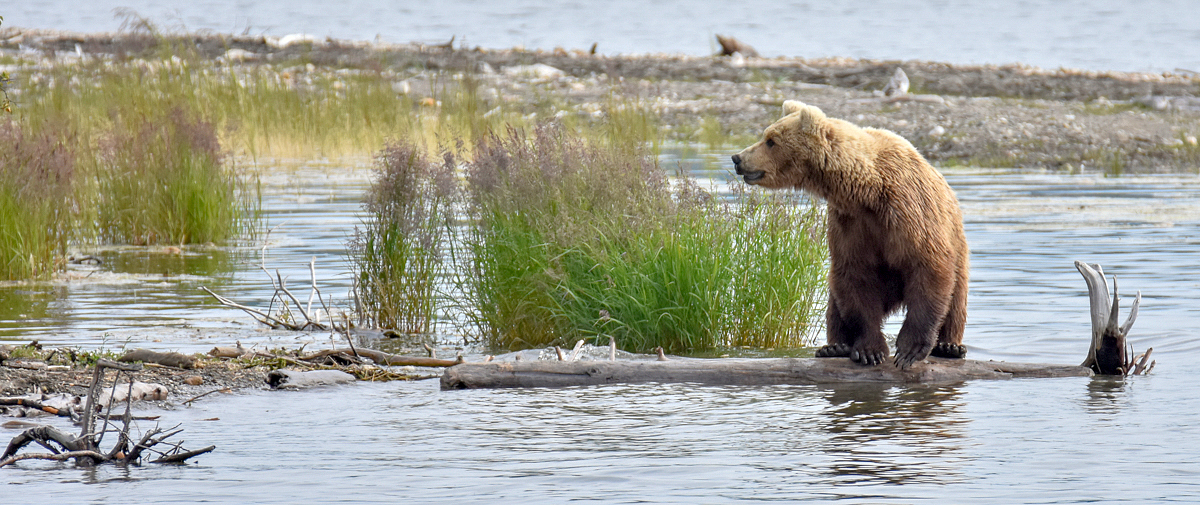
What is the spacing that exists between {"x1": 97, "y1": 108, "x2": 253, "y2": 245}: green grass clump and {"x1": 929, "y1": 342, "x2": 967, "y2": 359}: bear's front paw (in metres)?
7.94

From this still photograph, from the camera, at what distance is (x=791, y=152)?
7.15m

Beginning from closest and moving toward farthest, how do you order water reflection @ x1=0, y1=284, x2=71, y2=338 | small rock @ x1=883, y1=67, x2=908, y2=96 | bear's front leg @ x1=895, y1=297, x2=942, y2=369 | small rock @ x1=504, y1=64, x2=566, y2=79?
bear's front leg @ x1=895, y1=297, x2=942, y2=369, water reflection @ x1=0, y1=284, x2=71, y2=338, small rock @ x1=883, y1=67, x2=908, y2=96, small rock @ x1=504, y1=64, x2=566, y2=79

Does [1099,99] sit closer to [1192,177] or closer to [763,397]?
[1192,177]

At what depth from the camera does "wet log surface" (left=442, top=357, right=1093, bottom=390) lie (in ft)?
23.8

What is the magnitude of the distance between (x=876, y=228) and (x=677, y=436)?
1.61m

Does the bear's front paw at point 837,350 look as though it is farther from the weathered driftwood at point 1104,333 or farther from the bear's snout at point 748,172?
the weathered driftwood at point 1104,333

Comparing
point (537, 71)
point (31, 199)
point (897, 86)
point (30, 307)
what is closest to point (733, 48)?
point (537, 71)

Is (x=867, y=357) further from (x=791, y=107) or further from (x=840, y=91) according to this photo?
(x=840, y=91)

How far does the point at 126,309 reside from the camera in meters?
10.4

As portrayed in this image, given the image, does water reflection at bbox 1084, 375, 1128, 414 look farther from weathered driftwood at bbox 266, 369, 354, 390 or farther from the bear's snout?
weathered driftwood at bbox 266, 369, 354, 390

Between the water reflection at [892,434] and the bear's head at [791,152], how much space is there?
3.57 ft

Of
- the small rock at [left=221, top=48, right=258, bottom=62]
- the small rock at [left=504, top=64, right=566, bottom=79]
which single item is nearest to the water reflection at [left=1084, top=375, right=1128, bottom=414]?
the small rock at [left=504, top=64, right=566, bottom=79]

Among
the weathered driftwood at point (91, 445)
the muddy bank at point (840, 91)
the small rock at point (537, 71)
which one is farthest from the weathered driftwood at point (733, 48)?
the weathered driftwood at point (91, 445)

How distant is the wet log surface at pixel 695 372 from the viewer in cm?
727
